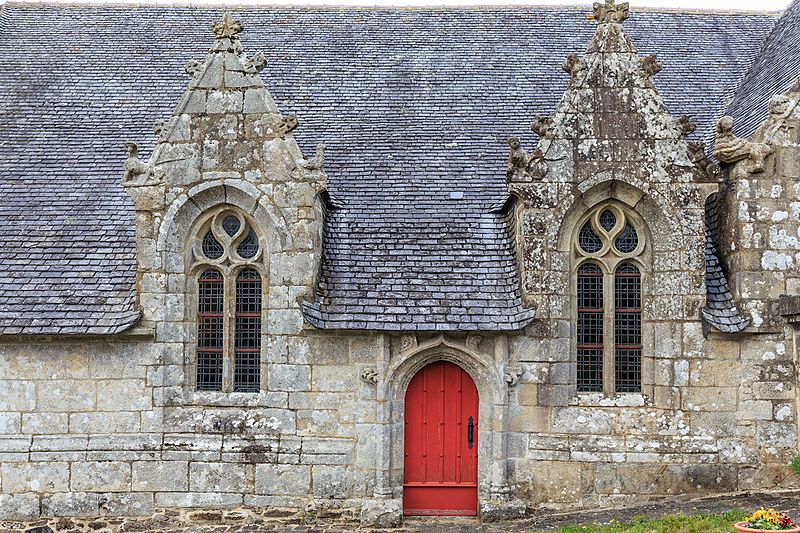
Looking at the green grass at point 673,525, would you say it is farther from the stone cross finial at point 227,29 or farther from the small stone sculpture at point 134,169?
the stone cross finial at point 227,29

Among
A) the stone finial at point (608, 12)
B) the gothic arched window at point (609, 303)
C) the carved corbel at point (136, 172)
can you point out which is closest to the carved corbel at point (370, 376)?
the gothic arched window at point (609, 303)

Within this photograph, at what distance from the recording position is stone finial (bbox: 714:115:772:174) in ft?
36.5

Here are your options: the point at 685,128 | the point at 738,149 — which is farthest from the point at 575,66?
the point at 738,149

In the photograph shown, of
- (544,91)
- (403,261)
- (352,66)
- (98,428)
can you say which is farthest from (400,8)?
(98,428)

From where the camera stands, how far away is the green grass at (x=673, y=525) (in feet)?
31.1

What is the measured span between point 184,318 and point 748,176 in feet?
25.6

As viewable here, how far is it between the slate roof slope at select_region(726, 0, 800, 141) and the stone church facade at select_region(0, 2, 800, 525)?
3.73 feet

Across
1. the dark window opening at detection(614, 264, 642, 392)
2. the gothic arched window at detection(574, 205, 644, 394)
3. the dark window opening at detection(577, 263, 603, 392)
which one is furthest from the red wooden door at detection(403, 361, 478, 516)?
the dark window opening at detection(614, 264, 642, 392)

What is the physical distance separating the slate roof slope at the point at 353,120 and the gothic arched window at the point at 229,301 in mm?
981

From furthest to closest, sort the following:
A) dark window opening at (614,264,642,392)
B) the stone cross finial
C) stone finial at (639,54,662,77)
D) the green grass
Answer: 1. the stone cross finial
2. dark window opening at (614,264,642,392)
3. stone finial at (639,54,662,77)
4. the green grass

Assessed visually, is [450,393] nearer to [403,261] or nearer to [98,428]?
[403,261]

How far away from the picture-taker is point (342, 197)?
41.4 feet

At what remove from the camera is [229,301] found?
11.5m

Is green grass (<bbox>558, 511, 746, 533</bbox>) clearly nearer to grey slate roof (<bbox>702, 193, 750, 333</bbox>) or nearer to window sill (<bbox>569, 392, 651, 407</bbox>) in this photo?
window sill (<bbox>569, 392, 651, 407</bbox>)
